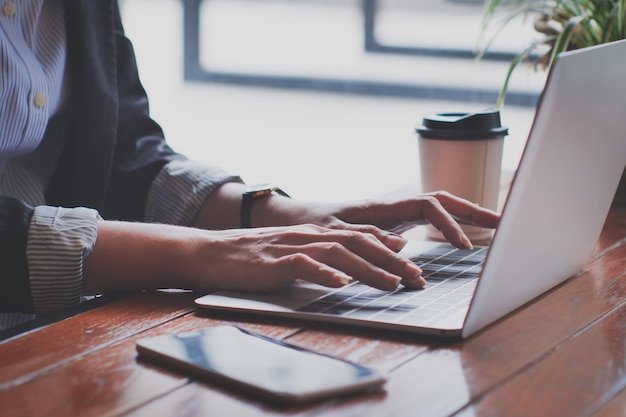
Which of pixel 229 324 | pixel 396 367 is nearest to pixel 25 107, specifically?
pixel 229 324

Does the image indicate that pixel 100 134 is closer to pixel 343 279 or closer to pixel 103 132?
pixel 103 132

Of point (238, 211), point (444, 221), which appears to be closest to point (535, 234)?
point (444, 221)

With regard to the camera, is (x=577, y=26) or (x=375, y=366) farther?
(x=577, y=26)

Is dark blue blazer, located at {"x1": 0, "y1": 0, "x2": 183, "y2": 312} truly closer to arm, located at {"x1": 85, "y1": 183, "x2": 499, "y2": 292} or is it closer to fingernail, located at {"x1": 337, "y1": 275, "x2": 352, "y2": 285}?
arm, located at {"x1": 85, "y1": 183, "x2": 499, "y2": 292}

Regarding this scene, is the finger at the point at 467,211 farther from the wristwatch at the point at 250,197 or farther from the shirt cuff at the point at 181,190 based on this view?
the shirt cuff at the point at 181,190

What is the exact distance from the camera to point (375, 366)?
74 centimetres

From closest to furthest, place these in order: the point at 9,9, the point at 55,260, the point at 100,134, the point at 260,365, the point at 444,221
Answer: the point at 260,365, the point at 55,260, the point at 444,221, the point at 9,9, the point at 100,134

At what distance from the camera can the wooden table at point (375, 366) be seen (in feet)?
2.19

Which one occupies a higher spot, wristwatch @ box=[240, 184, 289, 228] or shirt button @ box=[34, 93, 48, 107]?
shirt button @ box=[34, 93, 48, 107]

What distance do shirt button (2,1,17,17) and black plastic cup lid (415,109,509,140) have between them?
0.58 m

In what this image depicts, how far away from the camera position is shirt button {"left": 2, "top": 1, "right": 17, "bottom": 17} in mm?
1200

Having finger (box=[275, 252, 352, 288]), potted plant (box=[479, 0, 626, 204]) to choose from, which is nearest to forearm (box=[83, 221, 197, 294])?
finger (box=[275, 252, 352, 288])

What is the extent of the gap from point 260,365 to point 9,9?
0.72 m

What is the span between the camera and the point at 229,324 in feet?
2.79
